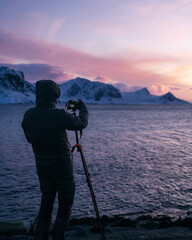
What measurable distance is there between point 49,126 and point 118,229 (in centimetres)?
396

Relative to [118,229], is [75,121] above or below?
above

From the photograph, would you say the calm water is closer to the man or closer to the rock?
the rock

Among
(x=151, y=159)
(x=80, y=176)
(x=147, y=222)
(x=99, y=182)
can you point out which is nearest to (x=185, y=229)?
(x=147, y=222)

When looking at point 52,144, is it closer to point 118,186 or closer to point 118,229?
point 118,229

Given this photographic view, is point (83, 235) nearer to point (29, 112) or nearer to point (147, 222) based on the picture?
point (147, 222)

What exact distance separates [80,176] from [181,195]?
198 inches

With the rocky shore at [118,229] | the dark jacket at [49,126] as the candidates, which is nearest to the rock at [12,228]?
the rocky shore at [118,229]

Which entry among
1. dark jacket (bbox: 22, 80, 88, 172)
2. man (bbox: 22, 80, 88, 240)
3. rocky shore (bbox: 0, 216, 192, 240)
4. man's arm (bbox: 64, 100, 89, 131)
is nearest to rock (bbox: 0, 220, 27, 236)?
rocky shore (bbox: 0, 216, 192, 240)

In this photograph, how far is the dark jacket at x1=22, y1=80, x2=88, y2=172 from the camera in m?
3.79

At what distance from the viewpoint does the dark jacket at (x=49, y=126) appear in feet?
12.4

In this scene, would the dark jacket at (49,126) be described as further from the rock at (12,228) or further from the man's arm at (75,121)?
the rock at (12,228)

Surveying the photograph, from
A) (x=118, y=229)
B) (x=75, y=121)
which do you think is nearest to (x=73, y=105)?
(x=75, y=121)

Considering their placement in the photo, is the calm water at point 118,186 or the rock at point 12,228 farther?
the calm water at point 118,186

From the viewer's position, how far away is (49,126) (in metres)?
3.79
